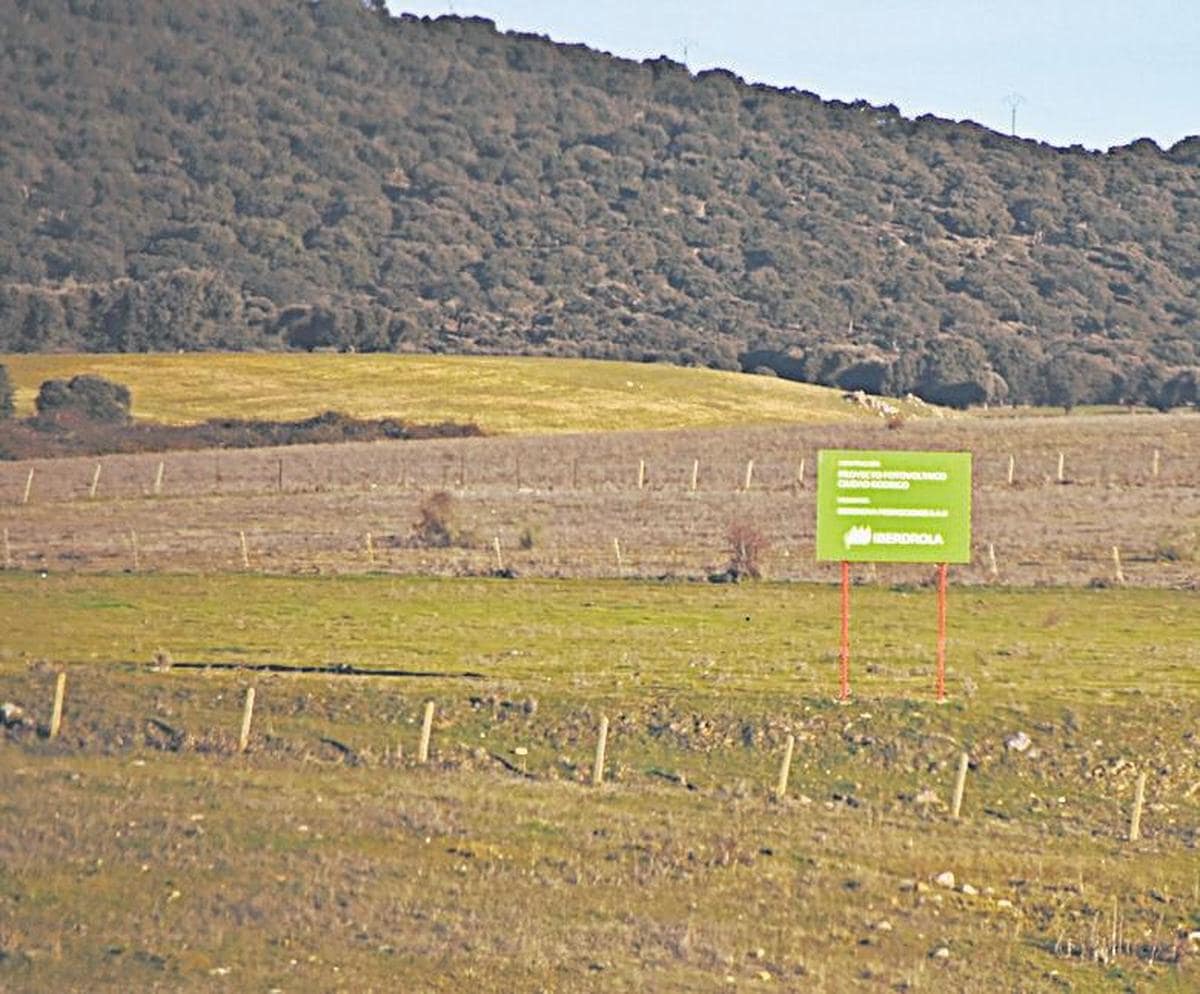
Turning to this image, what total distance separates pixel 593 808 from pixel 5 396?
71.3 meters

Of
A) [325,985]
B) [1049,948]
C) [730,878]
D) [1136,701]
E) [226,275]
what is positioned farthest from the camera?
[226,275]

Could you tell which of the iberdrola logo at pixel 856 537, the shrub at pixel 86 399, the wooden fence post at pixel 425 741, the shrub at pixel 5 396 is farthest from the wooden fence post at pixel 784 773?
the shrub at pixel 5 396

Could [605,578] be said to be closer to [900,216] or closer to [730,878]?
[730,878]

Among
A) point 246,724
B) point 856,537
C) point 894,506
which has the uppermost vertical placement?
point 894,506

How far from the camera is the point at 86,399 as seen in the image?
92812mm

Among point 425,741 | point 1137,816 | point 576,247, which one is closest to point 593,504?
point 425,741

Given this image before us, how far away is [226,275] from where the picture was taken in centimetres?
15950

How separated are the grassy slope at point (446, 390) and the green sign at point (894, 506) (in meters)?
62.1

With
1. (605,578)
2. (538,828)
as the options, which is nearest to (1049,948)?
(538,828)

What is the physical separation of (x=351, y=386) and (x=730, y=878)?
84.5 metres

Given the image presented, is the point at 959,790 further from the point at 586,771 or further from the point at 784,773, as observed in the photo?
the point at 586,771

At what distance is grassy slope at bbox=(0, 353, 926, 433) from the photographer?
97.0 metres

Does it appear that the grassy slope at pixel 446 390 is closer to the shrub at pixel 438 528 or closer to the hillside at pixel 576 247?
the hillside at pixel 576 247

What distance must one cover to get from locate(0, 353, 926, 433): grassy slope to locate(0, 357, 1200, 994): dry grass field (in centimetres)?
4329
